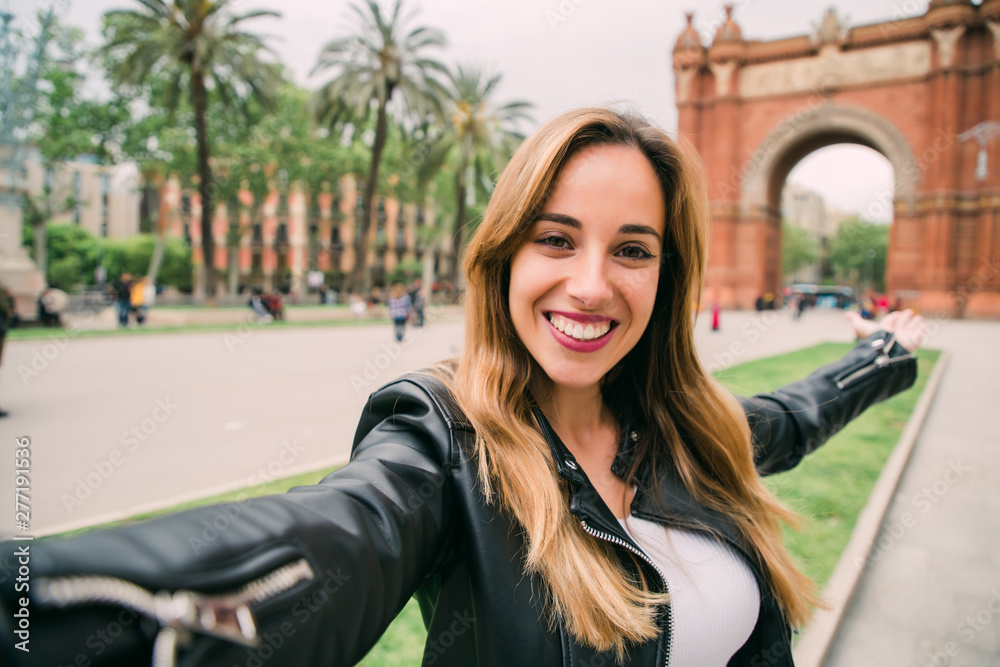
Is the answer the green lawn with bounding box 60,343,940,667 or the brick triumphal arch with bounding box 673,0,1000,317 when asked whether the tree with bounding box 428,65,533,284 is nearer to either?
the brick triumphal arch with bounding box 673,0,1000,317

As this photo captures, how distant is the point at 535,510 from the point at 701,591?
0.52 meters

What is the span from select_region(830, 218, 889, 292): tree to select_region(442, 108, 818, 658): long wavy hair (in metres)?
75.1

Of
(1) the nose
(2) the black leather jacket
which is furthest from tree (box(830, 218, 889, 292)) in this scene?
(2) the black leather jacket

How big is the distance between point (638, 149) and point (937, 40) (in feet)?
128

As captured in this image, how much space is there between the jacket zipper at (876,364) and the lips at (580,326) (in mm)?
1523

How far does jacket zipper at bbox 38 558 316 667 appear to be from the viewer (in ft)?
1.87

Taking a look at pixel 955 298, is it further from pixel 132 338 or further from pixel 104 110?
pixel 104 110

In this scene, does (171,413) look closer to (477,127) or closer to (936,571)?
(936,571)

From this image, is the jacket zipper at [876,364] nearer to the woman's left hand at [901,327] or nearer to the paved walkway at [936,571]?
the woman's left hand at [901,327]

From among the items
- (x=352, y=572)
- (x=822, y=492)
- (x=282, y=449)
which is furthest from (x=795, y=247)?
(x=352, y=572)

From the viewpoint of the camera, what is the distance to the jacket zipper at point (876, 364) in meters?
2.45

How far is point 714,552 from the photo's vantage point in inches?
60.8

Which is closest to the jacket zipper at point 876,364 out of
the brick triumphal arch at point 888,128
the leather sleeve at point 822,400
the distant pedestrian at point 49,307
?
the leather sleeve at point 822,400

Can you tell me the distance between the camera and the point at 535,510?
4.06ft
